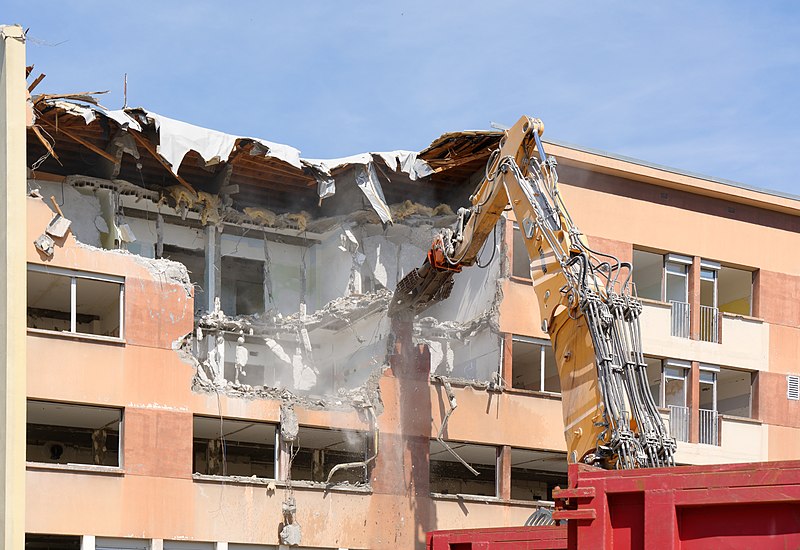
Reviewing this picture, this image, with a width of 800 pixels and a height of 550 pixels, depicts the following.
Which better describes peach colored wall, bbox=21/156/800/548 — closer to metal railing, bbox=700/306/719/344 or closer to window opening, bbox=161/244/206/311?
window opening, bbox=161/244/206/311

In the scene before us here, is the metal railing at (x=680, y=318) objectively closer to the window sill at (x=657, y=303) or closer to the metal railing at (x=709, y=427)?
the window sill at (x=657, y=303)

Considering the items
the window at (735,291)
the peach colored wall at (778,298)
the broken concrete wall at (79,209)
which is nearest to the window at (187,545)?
the broken concrete wall at (79,209)

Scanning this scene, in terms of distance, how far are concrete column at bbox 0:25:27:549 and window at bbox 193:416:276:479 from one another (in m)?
6.23

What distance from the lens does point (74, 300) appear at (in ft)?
78.5

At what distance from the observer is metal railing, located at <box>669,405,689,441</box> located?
30578mm

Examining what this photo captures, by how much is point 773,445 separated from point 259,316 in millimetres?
14381

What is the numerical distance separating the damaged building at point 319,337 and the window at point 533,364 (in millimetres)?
83

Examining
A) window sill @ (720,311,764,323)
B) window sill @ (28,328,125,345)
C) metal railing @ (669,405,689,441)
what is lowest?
metal railing @ (669,405,689,441)

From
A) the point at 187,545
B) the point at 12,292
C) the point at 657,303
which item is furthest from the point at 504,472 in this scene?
the point at 12,292

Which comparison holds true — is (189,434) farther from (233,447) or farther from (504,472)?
(504,472)

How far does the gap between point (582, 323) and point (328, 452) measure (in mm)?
14146

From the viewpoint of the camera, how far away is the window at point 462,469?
94.6 feet

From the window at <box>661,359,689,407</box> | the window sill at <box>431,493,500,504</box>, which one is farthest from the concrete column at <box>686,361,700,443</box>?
the window sill at <box>431,493,500,504</box>

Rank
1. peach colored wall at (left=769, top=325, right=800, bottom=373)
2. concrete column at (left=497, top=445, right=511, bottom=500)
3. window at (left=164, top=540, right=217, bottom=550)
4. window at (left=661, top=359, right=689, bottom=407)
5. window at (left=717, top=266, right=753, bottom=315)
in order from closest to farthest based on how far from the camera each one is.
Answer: window at (left=164, top=540, right=217, bottom=550) → concrete column at (left=497, top=445, right=511, bottom=500) → window at (left=661, top=359, right=689, bottom=407) → peach colored wall at (left=769, top=325, right=800, bottom=373) → window at (left=717, top=266, right=753, bottom=315)
